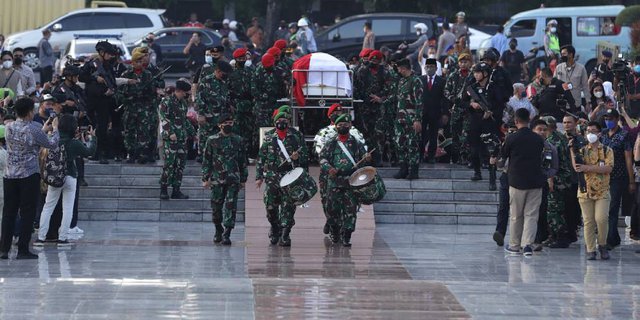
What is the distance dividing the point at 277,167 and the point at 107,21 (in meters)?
24.3

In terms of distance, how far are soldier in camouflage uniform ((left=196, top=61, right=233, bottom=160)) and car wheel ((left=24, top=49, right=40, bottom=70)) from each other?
17.4m

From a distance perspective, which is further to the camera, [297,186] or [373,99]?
[373,99]

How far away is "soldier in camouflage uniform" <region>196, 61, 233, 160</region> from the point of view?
75.3 feet

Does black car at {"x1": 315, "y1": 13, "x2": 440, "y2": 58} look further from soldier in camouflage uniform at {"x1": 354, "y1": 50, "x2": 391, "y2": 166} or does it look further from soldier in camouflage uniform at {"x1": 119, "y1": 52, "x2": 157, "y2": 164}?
soldier in camouflage uniform at {"x1": 119, "y1": 52, "x2": 157, "y2": 164}

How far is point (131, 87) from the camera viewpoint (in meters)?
23.7

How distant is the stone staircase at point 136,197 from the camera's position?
73.6 feet

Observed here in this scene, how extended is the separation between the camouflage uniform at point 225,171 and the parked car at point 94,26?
22.3 metres

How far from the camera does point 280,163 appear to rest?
765 inches

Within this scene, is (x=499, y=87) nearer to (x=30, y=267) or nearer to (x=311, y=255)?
(x=311, y=255)

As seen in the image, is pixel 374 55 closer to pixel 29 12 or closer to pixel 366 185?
pixel 366 185

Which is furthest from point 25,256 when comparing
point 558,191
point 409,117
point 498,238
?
point 409,117

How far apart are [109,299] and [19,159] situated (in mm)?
3426

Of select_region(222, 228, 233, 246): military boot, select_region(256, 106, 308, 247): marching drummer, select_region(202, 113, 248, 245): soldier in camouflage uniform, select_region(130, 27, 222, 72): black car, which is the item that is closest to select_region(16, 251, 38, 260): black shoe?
select_region(202, 113, 248, 245): soldier in camouflage uniform

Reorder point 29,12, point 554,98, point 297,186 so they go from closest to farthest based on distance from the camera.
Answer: point 297,186
point 554,98
point 29,12
